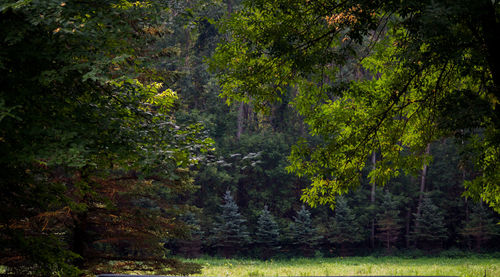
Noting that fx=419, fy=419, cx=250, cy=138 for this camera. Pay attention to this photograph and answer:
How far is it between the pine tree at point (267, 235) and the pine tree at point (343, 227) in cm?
466

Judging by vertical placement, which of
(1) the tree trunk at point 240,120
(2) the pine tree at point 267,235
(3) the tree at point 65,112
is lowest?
(2) the pine tree at point 267,235

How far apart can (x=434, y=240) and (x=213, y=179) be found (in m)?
Answer: 19.8

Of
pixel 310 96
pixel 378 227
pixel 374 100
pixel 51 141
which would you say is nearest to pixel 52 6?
pixel 51 141

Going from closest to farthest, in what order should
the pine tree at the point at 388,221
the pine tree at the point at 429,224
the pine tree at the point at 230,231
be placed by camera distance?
the pine tree at the point at 230,231, the pine tree at the point at 429,224, the pine tree at the point at 388,221

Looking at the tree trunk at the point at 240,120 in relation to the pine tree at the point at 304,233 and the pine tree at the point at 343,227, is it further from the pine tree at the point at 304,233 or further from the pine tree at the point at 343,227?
the pine tree at the point at 343,227

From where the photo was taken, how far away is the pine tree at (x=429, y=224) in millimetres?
34062

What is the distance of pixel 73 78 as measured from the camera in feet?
22.5

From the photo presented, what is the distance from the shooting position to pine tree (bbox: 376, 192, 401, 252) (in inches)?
1361

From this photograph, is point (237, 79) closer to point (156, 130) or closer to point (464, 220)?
point (156, 130)

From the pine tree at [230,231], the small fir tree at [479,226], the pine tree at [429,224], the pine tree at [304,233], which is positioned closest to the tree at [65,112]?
the pine tree at [230,231]

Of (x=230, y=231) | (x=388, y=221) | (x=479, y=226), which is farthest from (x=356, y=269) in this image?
(x=479, y=226)

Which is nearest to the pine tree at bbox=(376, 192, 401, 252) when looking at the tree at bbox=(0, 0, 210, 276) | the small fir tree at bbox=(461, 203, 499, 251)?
the small fir tree at bbox=(461, 203, 499, 251)

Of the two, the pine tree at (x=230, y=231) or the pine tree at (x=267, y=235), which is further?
the pine tree at (x=267, y=235)

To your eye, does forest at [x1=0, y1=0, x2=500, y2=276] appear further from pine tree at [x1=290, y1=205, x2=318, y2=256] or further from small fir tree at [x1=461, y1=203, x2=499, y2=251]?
small fir tree at [x1=461, y1=203, x2=499, y2=251]
